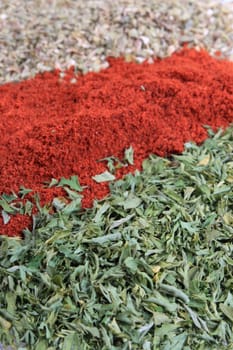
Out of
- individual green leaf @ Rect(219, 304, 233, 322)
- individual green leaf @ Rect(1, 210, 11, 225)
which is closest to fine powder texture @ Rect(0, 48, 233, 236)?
individual green leaf @ Rect(1, 210, 11, 225)

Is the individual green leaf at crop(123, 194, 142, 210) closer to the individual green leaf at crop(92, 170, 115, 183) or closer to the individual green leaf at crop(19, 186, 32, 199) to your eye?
the individual green leaf at crop(92, 170, 115, 183)

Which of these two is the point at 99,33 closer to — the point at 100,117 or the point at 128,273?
the point at 100,117

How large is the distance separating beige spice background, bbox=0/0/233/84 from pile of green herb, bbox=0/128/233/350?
0.73 m

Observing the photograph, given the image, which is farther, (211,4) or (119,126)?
(211,4)

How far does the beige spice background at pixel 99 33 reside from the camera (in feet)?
6.79

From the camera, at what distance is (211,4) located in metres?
2.23

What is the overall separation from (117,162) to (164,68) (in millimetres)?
510

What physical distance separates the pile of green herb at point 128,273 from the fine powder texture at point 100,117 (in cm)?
11

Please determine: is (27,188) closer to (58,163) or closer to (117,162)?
(58,163)

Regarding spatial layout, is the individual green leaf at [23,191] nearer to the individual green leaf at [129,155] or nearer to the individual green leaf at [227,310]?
the individual green leaf at [129,155]

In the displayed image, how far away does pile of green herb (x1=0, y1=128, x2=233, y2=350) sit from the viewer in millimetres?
1299

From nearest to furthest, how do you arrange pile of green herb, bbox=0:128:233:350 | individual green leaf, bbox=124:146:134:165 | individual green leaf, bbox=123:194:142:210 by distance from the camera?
pile of green herb, bbox=0:128:233:350
individual green leaf, bbox=123:194:142:210
individual green leaf, bbox=124:146:134:165

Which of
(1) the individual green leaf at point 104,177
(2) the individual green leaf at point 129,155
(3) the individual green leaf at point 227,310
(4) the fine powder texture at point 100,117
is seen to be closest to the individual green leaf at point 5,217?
(4) the fine powder texture at point 100,117

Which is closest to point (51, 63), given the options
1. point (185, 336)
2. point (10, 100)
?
point (10, 100)
